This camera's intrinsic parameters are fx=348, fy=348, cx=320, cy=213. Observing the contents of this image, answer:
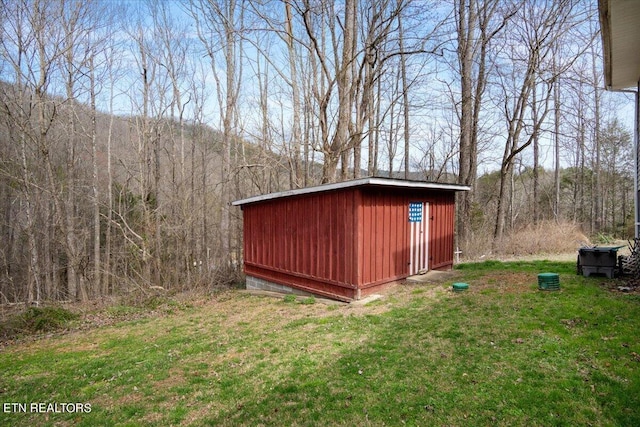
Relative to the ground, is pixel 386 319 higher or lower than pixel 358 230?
lower

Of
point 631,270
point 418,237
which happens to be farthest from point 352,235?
point 631,270

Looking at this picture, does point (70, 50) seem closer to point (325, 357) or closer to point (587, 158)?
point (325, 357)

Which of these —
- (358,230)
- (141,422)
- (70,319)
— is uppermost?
(358,230)

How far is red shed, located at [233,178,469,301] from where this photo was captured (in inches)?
268

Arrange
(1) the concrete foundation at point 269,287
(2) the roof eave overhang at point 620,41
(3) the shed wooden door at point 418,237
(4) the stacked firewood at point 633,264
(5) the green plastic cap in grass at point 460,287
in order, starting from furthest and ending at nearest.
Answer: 1. (1) the concrete foundation at point 269,287
2. (3) the shed wooden door at point 418,237
3. (5) the green plastic cap in grass at point 460,287
4. (4) the stacked firewood at point 633,264
5. (2) the roof eave overhang at point 620,41

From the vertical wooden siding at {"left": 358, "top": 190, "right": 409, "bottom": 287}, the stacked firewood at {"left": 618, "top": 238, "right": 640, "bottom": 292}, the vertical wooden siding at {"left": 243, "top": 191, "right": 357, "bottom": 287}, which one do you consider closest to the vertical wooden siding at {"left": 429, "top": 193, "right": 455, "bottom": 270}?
the vertical wooden siding at {"left": 358, "top": 190, "right": 409, "bottom": 287}

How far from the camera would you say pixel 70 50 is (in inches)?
505

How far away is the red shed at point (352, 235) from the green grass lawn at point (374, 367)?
90 centimetres

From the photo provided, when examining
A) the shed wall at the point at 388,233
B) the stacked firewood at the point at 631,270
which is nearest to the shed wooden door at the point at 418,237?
the shed wall at the point at 388,233

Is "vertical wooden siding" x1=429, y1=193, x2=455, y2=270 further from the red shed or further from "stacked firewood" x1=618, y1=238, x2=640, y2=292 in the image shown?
"stacked firewood" x1=618, y1=238, x2=640, y2=292

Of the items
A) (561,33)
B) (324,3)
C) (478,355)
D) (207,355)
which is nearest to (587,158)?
(561,33)

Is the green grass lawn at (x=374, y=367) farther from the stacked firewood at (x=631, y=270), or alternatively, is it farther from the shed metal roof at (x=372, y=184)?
the shed metal roof at (x=372, y=184)

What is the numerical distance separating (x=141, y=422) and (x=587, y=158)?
2702 centimetres

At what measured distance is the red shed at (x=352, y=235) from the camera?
6.80m
